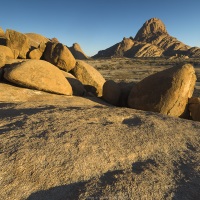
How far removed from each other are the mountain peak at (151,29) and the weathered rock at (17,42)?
12173 cm

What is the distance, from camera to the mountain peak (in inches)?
5039

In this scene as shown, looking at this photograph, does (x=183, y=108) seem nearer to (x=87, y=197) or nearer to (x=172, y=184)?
(x=172, y=184)

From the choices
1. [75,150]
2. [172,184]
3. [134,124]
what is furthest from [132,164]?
[134,124]

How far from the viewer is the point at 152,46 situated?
104 meters

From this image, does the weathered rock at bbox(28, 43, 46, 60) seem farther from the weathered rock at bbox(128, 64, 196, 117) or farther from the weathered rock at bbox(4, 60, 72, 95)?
the weathered rock at bbox(128, 64, 196, 117)

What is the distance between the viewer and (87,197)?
2963mm

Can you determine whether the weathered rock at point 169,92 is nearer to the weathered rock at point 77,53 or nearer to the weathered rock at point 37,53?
the weathered rock at point 37,53

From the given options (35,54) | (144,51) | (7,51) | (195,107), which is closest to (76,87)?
(35,54)

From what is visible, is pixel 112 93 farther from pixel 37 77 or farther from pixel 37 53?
pixel 37 53

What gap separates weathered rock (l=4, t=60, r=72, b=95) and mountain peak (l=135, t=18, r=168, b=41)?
124 m

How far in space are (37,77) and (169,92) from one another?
4.84 m

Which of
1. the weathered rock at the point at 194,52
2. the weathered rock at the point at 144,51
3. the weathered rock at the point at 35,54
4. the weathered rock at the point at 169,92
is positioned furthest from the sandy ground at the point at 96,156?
the weathered rock at the point at 194,52

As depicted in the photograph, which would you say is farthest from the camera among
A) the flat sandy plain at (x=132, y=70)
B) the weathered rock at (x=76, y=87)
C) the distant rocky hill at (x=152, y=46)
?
the distant rocky hill at (x=152, y=46)

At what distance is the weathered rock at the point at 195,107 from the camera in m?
8.35
